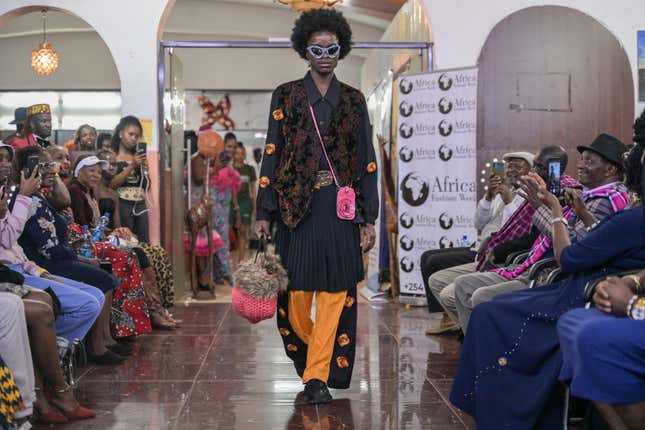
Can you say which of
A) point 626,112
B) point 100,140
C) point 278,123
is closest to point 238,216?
point 100,140

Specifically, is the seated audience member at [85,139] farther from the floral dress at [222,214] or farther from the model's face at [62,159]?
the floral dress at [222,214]

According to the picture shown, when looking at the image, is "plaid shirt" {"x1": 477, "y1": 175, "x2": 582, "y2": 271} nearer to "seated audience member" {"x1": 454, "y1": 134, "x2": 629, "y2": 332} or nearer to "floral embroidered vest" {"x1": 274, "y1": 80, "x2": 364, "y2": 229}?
"seated audience member" {"x1": 454, "y1": 134, "x2": 629, "y2": 332}

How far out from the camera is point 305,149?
156 inches

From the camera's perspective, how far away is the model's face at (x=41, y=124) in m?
5.63

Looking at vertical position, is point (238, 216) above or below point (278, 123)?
below

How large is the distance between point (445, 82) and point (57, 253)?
3.84 meters

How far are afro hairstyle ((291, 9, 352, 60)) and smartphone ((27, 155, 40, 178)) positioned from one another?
1353 mm

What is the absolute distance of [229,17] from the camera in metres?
13.8

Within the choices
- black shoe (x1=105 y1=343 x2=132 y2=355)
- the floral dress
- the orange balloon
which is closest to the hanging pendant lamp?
Result: the floral dress

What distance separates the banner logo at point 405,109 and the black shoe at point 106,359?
3.51m

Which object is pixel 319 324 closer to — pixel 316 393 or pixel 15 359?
pixel 316 393

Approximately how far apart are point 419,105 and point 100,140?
2862 millimetres

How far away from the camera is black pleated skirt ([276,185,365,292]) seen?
12.9 feet

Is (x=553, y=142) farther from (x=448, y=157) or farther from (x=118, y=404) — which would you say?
(x=118, y=404)
